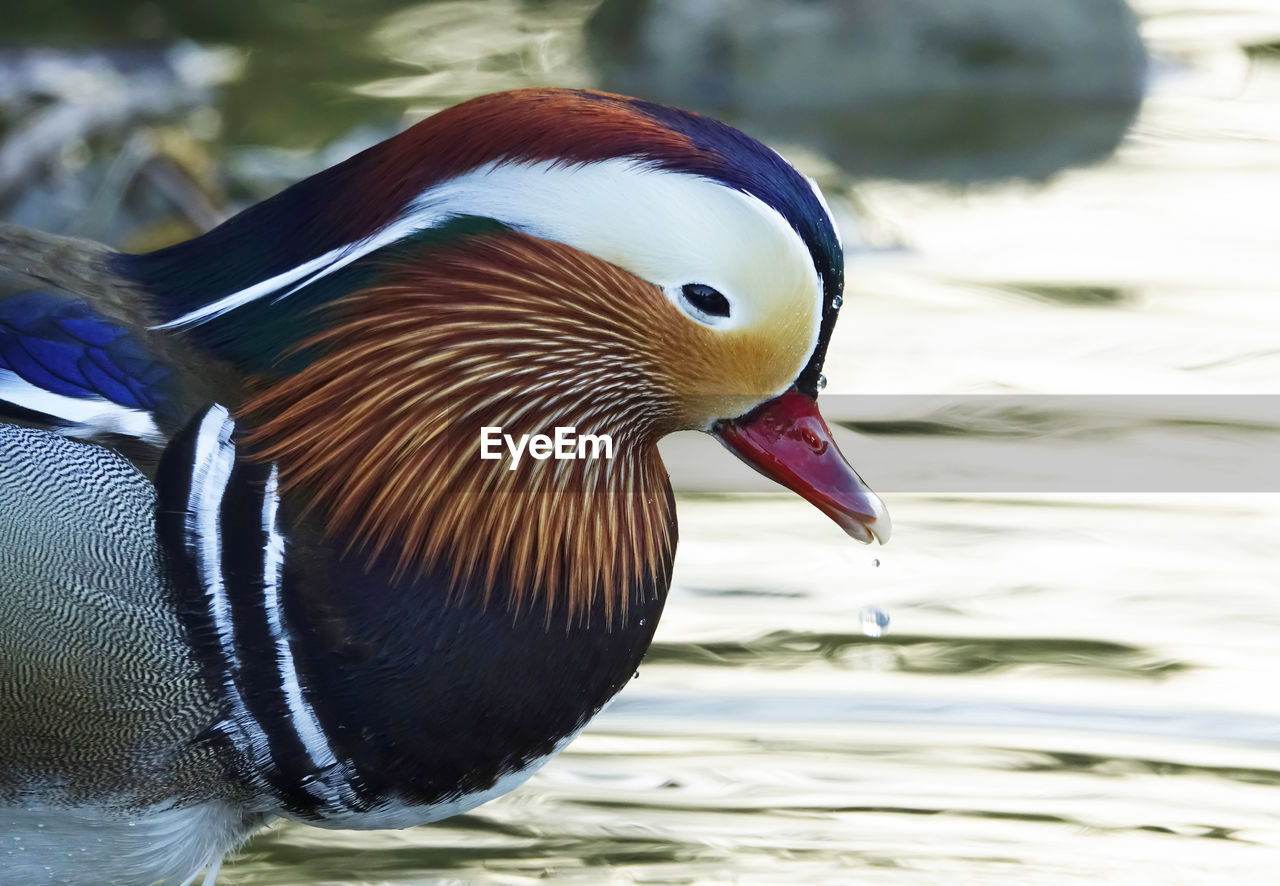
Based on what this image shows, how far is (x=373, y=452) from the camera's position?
2367 mm

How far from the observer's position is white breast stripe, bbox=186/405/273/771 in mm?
2232

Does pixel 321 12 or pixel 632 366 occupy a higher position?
pixel 321 12

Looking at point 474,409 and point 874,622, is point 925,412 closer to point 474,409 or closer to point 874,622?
point 874,622

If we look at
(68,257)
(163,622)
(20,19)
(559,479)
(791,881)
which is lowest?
(791,881)

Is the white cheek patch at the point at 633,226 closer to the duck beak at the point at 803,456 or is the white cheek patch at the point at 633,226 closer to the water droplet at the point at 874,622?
the duck beak at the point at 803,456

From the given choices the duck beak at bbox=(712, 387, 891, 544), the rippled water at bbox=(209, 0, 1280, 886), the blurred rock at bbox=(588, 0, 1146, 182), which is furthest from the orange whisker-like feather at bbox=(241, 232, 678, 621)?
the blurred rock at bbox=(588, 0, 1146, 182)

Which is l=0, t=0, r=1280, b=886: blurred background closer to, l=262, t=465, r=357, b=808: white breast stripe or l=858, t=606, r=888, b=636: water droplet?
l=858, t=606, r=888, b=636: water droplet

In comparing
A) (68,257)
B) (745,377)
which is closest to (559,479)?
(745,377)

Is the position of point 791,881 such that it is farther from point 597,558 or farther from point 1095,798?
point 597,558

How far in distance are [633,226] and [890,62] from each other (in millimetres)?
5388

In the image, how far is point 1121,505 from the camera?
4281mm

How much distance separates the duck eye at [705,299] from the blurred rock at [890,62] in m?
4.77

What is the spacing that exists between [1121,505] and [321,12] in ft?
15.7

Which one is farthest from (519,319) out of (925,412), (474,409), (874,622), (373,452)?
(925,412)
